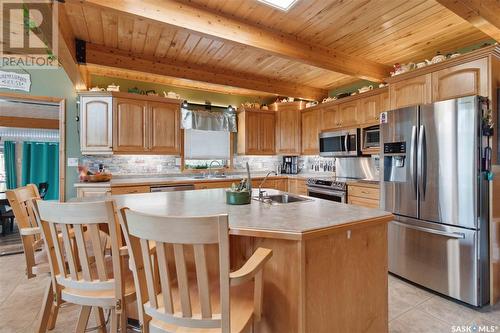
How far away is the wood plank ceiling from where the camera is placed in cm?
233

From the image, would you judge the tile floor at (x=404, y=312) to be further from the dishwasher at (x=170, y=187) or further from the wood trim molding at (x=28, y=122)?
the wood trim molding at (x=28, y=122)

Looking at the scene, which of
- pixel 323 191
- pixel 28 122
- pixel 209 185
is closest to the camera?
pixel 323 191

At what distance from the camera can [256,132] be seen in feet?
16.6

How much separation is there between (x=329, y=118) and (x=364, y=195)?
165 cm

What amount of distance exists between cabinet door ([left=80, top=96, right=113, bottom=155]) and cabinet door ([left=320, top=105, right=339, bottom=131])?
355 cm

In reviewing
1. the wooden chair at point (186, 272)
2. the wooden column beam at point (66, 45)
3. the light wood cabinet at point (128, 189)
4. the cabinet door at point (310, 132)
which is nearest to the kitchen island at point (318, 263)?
the wooden chair at point (186, 272)

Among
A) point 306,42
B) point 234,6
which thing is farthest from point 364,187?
point 234,6

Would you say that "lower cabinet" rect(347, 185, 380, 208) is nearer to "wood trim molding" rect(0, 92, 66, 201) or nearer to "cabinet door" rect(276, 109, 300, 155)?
"cabinet door" rect(276, 109, 300, 155)

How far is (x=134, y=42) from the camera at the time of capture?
3.04m

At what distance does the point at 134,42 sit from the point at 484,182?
12.9 feet

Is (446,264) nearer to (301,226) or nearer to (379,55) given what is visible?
(301,226)

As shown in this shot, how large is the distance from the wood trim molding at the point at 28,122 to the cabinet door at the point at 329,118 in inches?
252

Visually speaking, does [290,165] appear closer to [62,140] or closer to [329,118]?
[329,118]

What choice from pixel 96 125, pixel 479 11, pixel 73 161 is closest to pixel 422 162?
pixel 479 11
